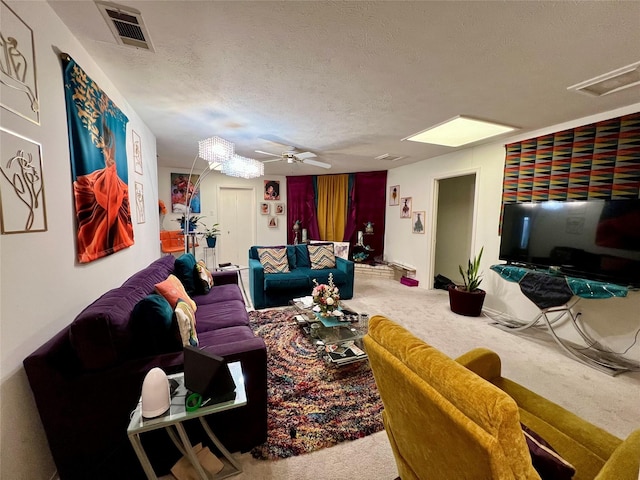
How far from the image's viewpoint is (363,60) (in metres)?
1.74

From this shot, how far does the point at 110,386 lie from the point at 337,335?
5.77 ft

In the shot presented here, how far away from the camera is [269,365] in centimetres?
232

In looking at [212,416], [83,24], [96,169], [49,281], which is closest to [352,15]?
[83,24]

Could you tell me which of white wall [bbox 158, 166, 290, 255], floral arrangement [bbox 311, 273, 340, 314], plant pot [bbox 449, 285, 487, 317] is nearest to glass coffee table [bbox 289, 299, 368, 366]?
A: floral arrangement [bbox 311, 273, 340, 314]

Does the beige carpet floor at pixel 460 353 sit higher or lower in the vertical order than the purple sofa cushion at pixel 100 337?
lower

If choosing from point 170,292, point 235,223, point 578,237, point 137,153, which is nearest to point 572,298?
point 578,237

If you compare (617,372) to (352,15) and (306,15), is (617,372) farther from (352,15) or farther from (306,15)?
(306,15)

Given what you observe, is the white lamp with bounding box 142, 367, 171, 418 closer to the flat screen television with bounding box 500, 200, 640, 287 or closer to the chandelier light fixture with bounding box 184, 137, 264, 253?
the chandelier light fixture with bounding box 184, 137, 264, 253

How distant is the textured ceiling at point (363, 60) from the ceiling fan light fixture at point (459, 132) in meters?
0.16

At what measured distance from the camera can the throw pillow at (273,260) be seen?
399cm

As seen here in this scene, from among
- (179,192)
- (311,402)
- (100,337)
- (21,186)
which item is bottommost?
(311,402)

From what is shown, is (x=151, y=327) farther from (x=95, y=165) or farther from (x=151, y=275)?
(x=95, y=165)

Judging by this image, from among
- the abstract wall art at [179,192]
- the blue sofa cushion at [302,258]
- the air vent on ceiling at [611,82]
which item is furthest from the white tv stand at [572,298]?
the abstract wall art at [179,192]

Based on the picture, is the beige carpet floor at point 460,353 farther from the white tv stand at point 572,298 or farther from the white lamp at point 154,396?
the white lamp at point 154,396
